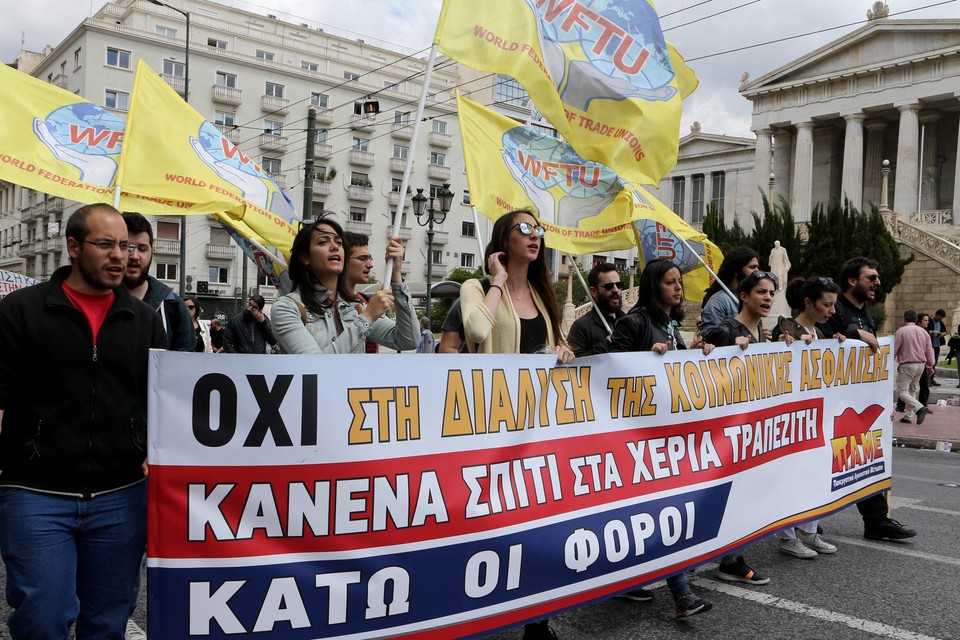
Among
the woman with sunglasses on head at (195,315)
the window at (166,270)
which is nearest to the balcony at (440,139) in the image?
the window at (166,270)

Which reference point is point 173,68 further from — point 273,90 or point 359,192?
point 359,192

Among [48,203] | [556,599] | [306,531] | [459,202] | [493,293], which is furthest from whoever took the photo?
[459,202]

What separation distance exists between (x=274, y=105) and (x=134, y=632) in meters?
54.3

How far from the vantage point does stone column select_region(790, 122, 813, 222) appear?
53062 mm

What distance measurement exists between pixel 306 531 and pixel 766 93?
57914 mm

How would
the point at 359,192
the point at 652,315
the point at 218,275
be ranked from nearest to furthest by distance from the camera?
the point at 652,315
the point at 218,275
the point at 359,192

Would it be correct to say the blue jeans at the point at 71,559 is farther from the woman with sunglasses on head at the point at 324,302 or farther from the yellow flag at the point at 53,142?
the yellow flag at the point at 53,142

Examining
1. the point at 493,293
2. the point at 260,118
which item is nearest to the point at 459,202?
the point at 260,118

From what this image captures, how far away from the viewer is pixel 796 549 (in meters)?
5.07

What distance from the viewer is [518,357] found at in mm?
3479

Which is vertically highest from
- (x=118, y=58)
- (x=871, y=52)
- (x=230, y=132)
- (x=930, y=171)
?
(x=871, y=52)

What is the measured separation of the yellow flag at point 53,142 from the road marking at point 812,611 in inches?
184

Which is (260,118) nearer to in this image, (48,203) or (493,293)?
(48,203)

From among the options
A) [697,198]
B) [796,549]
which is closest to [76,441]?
[796,549]
